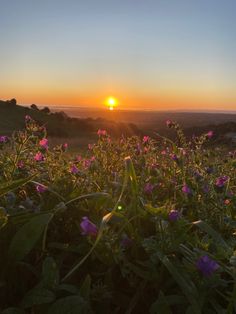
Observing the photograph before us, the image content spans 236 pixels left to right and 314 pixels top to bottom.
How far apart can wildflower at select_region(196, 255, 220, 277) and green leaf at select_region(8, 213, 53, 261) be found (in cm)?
52

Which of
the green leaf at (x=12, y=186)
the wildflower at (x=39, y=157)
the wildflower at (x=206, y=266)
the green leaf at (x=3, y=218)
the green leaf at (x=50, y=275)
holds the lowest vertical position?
the green leaf at (x=50, y=275)

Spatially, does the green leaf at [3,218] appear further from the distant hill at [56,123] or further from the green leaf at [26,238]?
the distant hill at [56,123]

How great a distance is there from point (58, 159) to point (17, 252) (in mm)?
1641

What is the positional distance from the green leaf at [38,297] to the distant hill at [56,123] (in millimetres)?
23978

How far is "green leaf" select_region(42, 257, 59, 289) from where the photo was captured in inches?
60.5

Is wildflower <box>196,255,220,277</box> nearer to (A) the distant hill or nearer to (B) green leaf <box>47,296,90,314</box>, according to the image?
(B) green leaf <box>47,296,90,314</box>

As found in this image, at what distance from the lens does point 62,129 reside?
1057 inches

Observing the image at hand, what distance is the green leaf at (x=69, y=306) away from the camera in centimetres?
144

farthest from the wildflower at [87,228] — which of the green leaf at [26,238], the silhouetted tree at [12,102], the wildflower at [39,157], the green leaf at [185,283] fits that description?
the silhouetted tree at [12,102]

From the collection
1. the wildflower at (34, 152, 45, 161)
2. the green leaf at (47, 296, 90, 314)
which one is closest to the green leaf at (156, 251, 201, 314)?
the green leaf at (47, 296, 90, 314)

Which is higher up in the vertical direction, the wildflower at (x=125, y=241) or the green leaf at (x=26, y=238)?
the green leaf at (x=26, y=238)

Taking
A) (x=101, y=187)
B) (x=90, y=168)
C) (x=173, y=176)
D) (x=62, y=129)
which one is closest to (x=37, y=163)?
(x=90, y=168)

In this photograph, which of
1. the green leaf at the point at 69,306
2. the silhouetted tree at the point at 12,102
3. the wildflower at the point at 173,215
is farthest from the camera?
the silhouetted tree at the point at 12,102

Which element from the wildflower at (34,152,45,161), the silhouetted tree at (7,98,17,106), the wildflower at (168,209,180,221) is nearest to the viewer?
the wildflower at (168,209,180,221)
